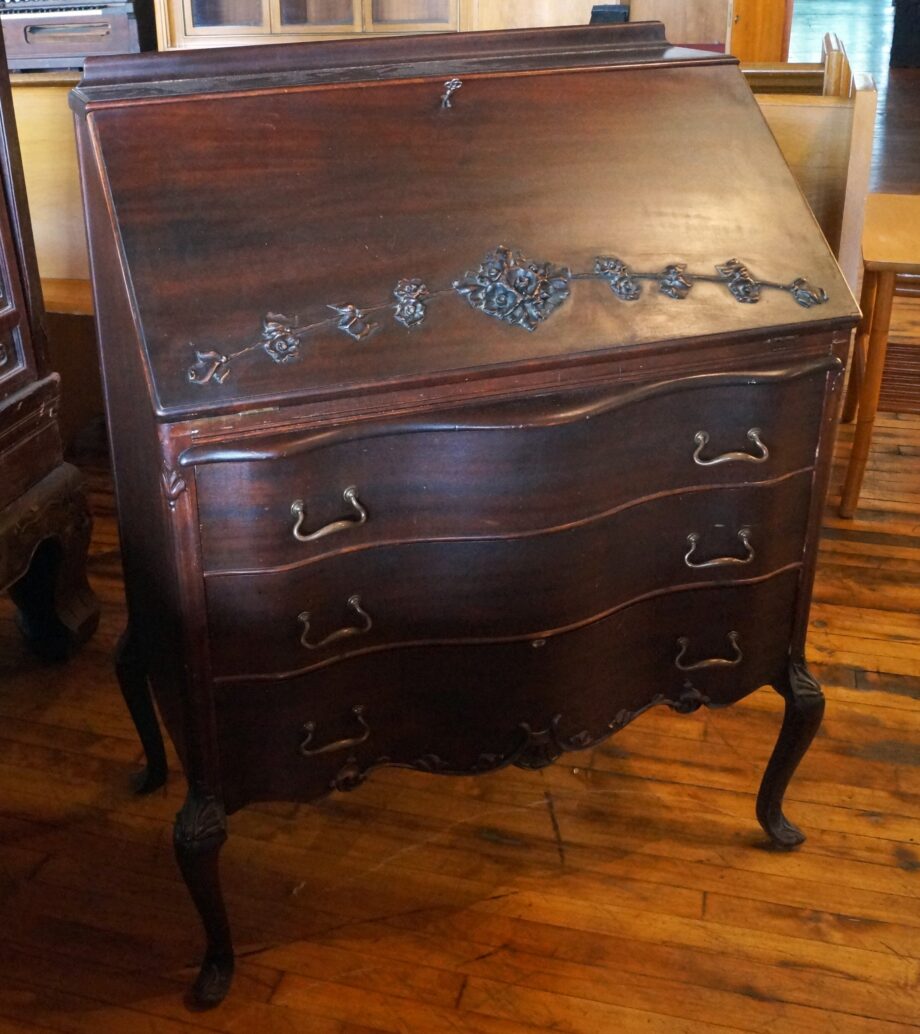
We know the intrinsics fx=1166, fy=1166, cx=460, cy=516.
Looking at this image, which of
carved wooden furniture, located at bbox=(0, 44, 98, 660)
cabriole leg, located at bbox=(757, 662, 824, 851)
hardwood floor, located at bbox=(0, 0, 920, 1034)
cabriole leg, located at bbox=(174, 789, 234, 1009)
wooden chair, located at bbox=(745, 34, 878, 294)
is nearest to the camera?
cabriole leg, located at bbox=(174, 789, 234, 1009)

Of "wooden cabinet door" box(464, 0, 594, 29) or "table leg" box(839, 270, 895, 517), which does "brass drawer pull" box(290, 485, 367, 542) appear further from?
"wooden cabinet door" box(464, 0, 594, 29)

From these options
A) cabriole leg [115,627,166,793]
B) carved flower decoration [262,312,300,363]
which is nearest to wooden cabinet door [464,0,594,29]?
cabriole leg [115,627,166,793]

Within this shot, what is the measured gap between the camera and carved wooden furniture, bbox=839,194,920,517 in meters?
Answer: 2.78

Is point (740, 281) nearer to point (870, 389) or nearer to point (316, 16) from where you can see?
point (870, 389)

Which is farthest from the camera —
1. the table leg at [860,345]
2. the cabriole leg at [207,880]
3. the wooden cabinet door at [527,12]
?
the wooden cabinet door at [527,12]

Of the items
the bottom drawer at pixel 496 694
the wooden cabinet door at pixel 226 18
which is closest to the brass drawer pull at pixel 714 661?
the bottom drawer at pixel 496 694

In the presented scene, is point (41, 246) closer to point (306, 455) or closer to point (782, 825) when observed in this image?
point (306, 455)

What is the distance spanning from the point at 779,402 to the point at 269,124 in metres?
0.73

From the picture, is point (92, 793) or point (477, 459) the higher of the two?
point (477, 459)

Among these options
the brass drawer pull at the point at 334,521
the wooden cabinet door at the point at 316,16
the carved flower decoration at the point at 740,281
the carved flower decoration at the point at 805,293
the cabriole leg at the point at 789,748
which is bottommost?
the cabriole leg at the point at 789,748

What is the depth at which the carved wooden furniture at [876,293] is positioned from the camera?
2779mm

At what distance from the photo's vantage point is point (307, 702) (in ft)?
4.97

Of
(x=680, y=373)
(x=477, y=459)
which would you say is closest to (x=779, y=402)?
(x=680, y=373)

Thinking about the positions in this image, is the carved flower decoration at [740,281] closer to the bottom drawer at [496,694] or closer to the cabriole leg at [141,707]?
the bottom drawer at [496,694]
